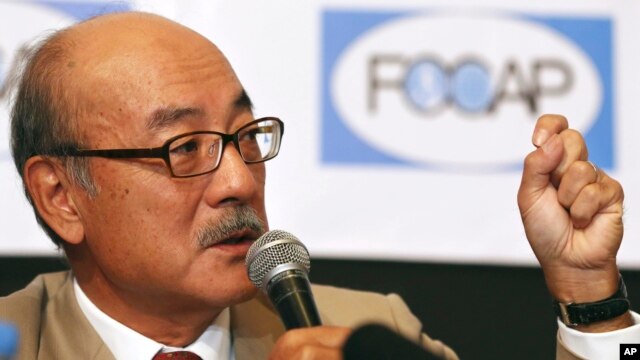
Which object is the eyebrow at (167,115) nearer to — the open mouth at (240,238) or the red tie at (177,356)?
the open mouth at (240,238)

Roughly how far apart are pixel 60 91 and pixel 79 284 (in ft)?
1.52

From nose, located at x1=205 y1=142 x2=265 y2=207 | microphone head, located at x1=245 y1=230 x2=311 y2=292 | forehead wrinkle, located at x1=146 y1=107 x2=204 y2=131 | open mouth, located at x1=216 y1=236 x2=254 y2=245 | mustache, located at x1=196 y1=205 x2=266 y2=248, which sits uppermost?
forehead wrinkle, located at x1=146 y1=107 x2=204 y2=131

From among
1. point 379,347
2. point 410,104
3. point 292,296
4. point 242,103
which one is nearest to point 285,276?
point 292,296

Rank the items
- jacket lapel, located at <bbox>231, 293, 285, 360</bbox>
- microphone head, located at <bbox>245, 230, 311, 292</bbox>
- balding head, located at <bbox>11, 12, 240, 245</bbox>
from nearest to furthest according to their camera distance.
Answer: microphone head, located at <bbox>245, 230, 311, 292</bbox> → balding head, located at <bbox>11, 12, 240, 245</bbox> → jacket lapel, located at <bbox>231, 293, 285, 360</bbox>

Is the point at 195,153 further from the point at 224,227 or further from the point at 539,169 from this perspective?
the point at 539,169

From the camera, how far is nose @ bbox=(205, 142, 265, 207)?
193cm

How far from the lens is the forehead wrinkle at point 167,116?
1.95m

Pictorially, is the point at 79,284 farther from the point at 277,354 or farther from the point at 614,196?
the point at 614,196

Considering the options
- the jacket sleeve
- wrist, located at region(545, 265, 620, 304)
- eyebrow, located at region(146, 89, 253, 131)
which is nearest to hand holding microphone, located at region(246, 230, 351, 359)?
eyebrow, located at region(146, 89, 253, 131)

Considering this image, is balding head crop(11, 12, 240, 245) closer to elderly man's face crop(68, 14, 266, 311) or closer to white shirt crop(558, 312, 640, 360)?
elderly man's face crop(68, 14, 266, 311)

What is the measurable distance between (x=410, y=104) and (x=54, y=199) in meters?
1.18

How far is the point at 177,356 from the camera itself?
2.06 metres

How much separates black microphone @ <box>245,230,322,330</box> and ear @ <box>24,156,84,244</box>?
571 mm

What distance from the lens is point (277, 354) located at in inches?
53.9
